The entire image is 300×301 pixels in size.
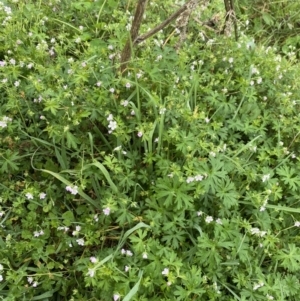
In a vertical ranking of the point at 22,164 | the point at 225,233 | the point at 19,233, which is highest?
the point at 225,233

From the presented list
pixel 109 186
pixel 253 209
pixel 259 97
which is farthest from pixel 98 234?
pixel 259 97

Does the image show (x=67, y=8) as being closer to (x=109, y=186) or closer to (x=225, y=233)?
(x=109, y=186)

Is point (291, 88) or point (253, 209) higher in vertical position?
point (291, 88)

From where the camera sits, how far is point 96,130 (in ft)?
8.47

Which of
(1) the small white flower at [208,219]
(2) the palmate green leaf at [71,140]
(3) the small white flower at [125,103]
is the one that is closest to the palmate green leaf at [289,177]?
(1) the small white flower at [208,219]

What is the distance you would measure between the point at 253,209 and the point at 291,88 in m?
1.00

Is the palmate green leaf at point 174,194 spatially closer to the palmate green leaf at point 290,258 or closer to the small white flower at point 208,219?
the small white flower at point 208,219

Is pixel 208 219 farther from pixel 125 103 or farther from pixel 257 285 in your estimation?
pixel 125 103

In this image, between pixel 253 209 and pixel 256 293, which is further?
pixel 253 209

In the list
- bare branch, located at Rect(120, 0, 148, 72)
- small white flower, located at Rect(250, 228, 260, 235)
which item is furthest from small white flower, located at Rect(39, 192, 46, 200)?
small white flower, located at Rect(250, 228, 260, 235)

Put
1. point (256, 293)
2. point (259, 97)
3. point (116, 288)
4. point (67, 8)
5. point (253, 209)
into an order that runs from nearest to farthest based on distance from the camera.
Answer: point (116, 288) < point (256, 293) < point (253, 209) < point (259, 97) < point (67, 8)

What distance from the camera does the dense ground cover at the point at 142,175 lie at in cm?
228

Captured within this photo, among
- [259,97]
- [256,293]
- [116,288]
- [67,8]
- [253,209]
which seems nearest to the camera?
[116,288]

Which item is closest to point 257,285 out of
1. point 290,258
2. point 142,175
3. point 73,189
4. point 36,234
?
point 290,258
